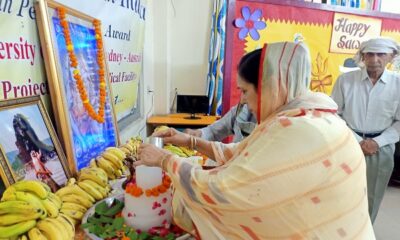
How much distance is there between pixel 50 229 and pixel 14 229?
8cm

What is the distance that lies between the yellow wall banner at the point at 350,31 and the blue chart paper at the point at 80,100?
1995 millimetres

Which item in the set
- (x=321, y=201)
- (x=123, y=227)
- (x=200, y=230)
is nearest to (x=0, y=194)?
(x=123, y=227)

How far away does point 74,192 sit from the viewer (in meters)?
1.06

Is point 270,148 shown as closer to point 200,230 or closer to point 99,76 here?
point 200,230

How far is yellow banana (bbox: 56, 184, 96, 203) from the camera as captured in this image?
40.5 inches

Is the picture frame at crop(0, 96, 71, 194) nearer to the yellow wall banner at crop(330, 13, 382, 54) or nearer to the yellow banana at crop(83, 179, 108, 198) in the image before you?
the yellow banana at crop(83, 179, 108, 198)

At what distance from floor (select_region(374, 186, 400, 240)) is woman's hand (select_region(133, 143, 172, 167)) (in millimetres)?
2368

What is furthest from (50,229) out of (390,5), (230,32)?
(390,5)

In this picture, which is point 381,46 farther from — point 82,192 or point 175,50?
point 175,50

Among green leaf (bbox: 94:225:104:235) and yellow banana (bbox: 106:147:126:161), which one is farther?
yellow banana (bbox: 106:147:126:161)

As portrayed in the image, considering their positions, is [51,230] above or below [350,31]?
below

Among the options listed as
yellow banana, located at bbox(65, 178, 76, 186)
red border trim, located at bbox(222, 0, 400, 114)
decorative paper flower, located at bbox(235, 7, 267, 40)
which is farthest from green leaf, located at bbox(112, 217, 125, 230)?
decorative paper flower, located at bbox(235, 7, 267, 40)

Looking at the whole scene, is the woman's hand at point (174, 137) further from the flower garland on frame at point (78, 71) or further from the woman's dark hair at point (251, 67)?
the woman's dark hair at point (251, 67)

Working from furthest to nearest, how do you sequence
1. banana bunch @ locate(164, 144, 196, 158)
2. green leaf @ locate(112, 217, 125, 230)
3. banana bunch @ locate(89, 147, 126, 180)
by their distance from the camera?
banana bunch @ locate(164, 144, 196, 158) < banana bunch @ locate(89, 147, 126, 180) < green leaf @ locate(112, 217, 125, 230)
